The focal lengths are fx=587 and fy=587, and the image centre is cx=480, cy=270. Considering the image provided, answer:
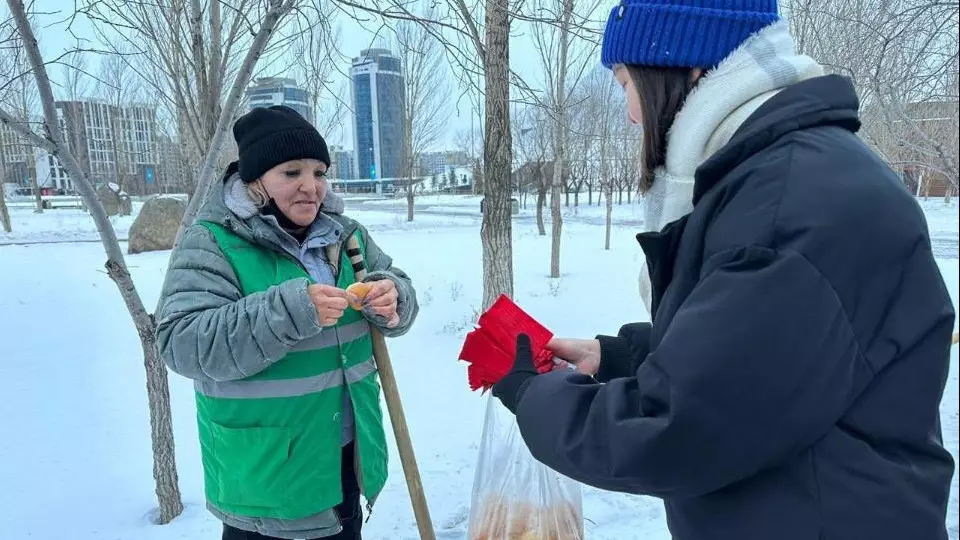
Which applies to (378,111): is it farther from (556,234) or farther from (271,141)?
(271,141)

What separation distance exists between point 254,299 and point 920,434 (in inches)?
58.7

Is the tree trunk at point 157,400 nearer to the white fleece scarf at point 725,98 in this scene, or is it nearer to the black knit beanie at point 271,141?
the black knit beanie at point 271,141

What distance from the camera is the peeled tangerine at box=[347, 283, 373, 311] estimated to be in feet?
5.52

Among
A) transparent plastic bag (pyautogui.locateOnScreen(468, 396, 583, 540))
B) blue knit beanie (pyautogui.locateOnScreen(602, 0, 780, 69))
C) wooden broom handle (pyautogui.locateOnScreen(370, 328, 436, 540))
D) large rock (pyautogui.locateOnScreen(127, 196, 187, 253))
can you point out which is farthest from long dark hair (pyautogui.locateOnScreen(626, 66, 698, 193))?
large rock (pyautogui.locateOnScreen(127, 196, 187, 253))

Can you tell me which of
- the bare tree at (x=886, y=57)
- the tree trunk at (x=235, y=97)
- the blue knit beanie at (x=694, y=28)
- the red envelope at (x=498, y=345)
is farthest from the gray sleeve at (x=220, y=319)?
the bare tree at (x=886, y=57)

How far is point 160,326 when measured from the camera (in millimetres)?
1720

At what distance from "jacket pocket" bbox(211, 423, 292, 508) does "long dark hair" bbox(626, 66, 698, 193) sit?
4.29 ft

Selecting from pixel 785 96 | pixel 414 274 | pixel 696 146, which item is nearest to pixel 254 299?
pixel 696 146

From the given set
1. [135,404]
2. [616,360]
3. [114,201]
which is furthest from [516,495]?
[114,201]

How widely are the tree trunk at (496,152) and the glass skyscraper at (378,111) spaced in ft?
3.48

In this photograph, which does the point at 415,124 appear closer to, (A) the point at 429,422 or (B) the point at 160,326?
(A) the point at 429,422

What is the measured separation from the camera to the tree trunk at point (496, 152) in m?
4.50

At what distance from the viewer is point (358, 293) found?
66.9 inches

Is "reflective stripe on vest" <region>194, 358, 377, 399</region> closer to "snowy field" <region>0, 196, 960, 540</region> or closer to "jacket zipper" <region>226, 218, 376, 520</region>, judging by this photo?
"jacket zipper" <region>226, 218, 376, 520</region>
